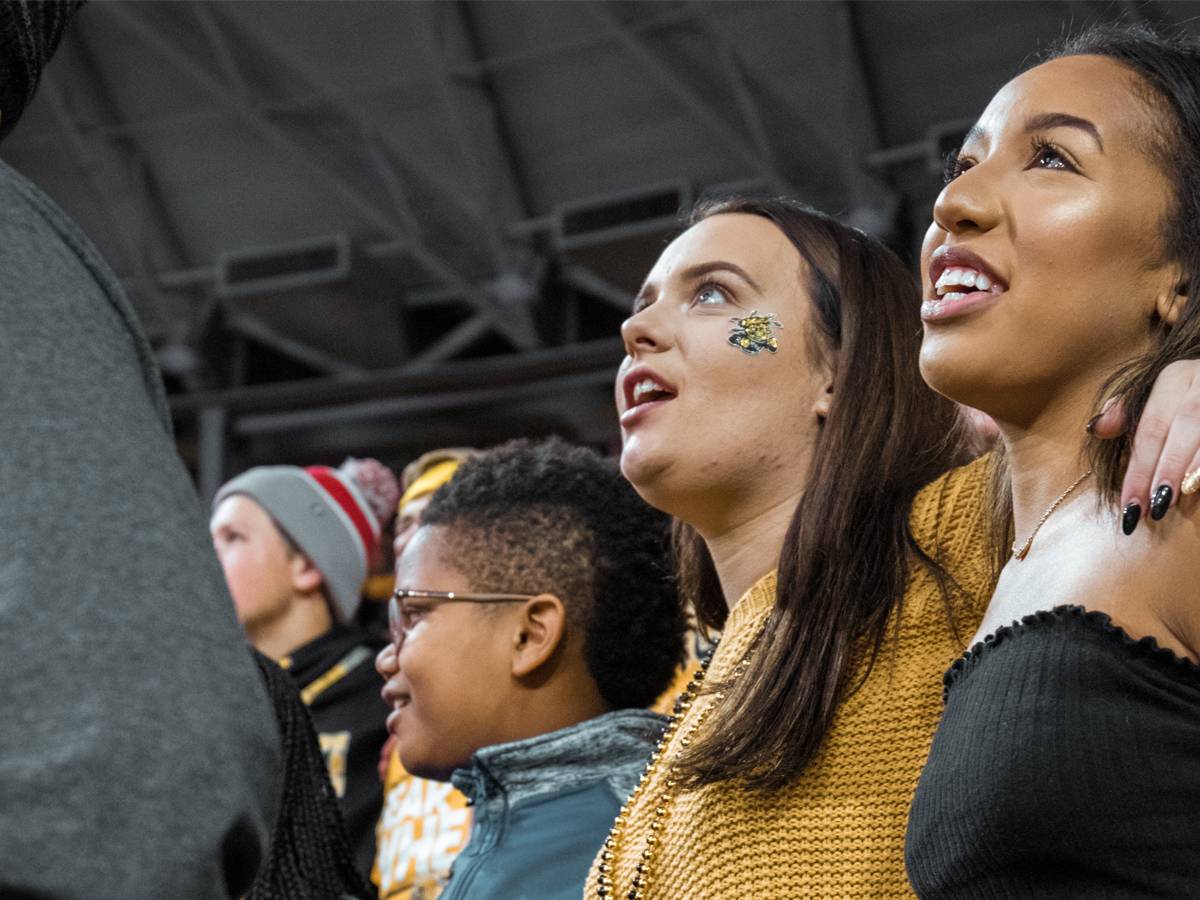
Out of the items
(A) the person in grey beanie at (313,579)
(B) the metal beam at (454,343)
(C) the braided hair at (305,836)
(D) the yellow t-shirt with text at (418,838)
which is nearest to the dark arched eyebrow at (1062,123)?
(C) the braided hair at (305,836)

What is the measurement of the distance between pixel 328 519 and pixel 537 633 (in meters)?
1.56

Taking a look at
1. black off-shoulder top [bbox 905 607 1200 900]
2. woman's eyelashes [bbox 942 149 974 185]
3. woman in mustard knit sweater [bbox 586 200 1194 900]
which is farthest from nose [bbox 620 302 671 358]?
black off-shoulder top [bbox 905 607 1200 900]

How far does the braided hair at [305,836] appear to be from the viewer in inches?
73.9

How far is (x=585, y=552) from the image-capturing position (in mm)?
2006

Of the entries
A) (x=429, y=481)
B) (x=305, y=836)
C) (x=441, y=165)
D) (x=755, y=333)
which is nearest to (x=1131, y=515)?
(x=755, y=333)

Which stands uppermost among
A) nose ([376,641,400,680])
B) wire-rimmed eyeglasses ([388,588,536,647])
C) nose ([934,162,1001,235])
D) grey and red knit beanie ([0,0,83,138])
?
grey and red knit beanie ([0,0,83,138])

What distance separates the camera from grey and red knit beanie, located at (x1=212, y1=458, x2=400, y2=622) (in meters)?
3.31

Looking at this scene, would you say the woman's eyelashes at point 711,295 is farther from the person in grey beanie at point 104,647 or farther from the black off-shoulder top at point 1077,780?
the person in grey beanie at point 104,647

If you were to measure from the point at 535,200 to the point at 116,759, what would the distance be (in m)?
5.93

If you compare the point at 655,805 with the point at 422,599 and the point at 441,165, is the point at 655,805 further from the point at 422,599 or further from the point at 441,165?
the point at 441,165

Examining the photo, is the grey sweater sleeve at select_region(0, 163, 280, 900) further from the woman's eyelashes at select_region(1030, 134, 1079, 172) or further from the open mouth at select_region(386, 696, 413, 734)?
the open mouth at select_region(386, 696, 413, 734)

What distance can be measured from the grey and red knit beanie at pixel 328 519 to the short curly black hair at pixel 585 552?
1.26 m

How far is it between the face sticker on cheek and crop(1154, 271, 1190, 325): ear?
0.49 metres

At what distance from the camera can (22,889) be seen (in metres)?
0.48
